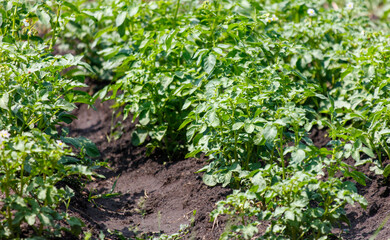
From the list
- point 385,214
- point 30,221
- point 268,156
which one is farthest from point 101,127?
point 385,214

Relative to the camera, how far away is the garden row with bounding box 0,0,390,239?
2432 mm

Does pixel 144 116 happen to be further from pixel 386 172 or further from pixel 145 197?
pixel 386 172

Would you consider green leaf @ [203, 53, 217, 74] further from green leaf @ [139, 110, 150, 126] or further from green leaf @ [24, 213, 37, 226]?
green leaf @ [24, 213, 37, 226]

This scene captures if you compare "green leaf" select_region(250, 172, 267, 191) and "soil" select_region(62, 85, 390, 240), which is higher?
"green leaf" select_region(250, 172, 267, 191)

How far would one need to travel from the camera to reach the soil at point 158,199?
9.40ft

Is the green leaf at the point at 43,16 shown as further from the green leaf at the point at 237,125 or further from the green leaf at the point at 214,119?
the green leaf at the point at 237,125

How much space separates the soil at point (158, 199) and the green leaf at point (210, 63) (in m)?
0.77

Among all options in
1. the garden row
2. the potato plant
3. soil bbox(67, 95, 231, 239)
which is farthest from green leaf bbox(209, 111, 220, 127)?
the potato plant

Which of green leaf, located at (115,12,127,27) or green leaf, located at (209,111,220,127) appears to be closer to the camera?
green leaf, located at (209,111,220,127)

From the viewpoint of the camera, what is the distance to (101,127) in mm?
4531

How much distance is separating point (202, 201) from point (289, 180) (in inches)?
35.7

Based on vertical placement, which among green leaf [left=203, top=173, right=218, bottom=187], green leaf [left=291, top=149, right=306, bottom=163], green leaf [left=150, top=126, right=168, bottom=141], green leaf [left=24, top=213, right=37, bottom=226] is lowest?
green leaf [left=203, top=173, right=218, bottom=187]

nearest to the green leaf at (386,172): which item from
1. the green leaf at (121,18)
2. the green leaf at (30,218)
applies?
the green leaf at (30,218)

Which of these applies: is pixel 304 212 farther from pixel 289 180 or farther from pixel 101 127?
pixel 101 127
